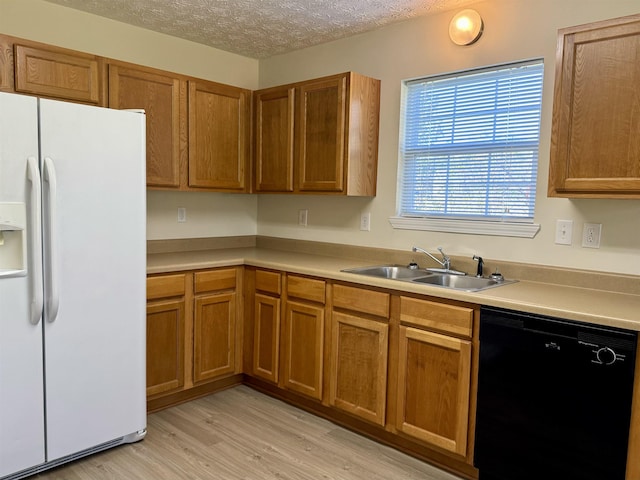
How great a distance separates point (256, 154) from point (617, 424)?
2.74m

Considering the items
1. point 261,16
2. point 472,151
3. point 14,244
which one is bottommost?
point 14,244

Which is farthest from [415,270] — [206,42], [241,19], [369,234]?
[206,42]

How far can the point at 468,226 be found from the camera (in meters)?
2.89

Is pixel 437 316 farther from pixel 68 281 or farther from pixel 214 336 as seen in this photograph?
pixel 68 281

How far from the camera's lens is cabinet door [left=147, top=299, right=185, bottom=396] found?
2.92 meters

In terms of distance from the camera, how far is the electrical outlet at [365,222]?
339 centimetres

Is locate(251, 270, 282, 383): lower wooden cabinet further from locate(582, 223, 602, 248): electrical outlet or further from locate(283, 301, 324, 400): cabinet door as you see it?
locate(582, 223, 602, 248): electrical outlet

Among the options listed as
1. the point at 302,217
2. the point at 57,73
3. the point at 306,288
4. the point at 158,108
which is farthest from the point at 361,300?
the point at 57,73

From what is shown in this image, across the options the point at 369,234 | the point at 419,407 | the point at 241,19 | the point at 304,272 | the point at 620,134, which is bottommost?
the point at 419,407

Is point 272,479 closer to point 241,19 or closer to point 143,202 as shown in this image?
point 143,202

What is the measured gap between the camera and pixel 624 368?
5.97ft

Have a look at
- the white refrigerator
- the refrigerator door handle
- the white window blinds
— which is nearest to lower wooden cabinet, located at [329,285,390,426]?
the white window blinds

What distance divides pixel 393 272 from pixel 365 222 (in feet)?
1.54

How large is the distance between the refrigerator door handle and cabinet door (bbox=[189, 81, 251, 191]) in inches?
48.0
